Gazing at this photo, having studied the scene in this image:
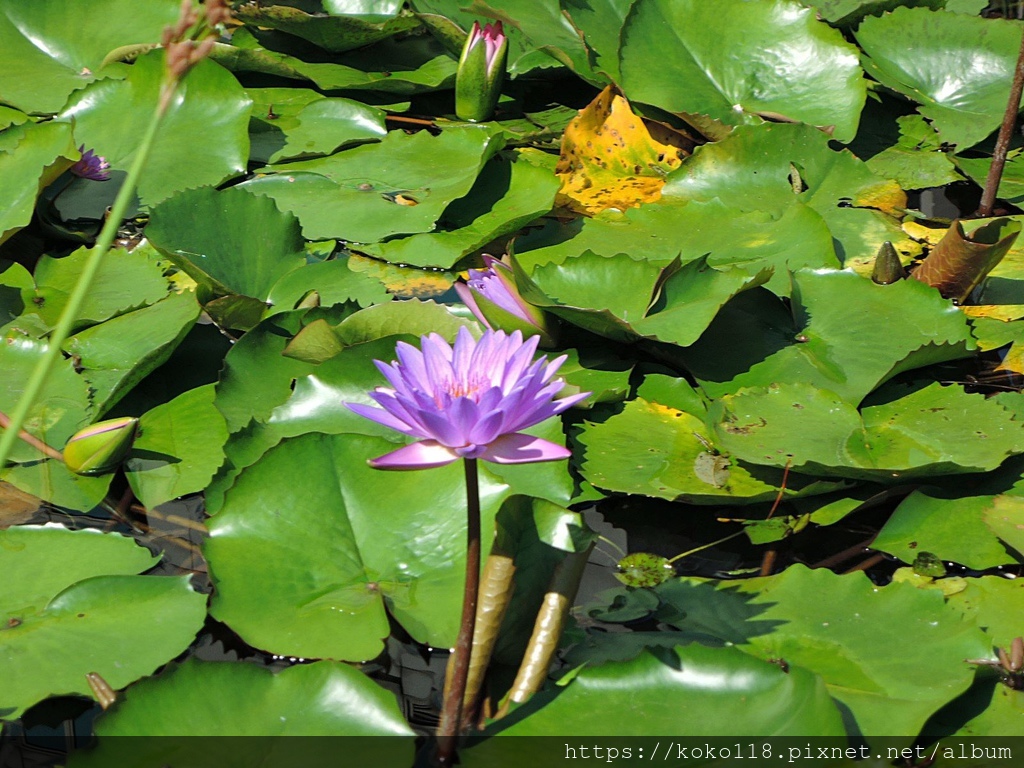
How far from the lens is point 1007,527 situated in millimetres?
1673

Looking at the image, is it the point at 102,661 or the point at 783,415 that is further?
the point at 783,415

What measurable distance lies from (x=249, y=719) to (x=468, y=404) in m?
0.55

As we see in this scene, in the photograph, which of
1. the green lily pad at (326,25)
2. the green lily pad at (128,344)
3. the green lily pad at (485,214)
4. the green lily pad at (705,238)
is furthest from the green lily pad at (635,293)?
the green lily pad at (326,25)

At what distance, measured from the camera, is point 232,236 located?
2211mm

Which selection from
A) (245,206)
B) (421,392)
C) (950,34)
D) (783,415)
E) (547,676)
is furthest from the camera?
(950,34)

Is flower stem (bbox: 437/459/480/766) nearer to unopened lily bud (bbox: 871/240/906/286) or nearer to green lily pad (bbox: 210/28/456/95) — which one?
unopened lily bud (bbox: 871/240/906/286)

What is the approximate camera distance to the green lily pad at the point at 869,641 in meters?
1.33

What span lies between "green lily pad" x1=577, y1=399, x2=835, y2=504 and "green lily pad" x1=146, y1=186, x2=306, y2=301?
871 mm

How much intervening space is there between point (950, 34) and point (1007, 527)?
2148 millimetres

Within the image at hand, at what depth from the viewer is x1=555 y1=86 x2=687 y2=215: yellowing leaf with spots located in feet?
9.11

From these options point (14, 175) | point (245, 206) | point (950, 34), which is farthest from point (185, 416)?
point (950, 34)

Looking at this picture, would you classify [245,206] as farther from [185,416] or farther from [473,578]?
[473,578]

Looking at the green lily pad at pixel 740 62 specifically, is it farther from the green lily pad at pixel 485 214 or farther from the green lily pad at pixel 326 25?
the green lily pad at pixel 326 25

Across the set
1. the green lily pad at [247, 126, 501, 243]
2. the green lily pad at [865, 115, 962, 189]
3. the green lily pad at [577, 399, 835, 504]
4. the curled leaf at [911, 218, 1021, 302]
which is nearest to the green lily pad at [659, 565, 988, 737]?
the green lily pad at [577, 399, 835, 504]
